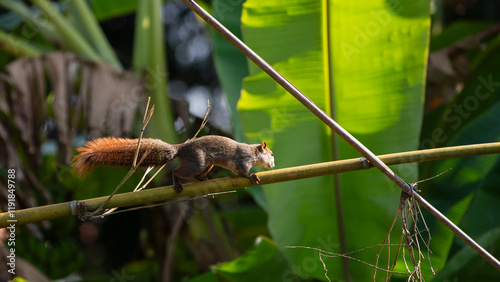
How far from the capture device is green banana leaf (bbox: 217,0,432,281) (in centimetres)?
233

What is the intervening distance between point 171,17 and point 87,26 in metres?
2.97

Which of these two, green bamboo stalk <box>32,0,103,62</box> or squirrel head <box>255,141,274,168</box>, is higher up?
green bamboo stalk <box>32,0,103,62</box>

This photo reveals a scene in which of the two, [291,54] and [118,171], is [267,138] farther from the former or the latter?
[118,171]

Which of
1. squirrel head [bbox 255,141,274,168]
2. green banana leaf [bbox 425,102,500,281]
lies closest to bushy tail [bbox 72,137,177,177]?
squirrel head [bbox 255,141,274,168]

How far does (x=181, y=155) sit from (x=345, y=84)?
0.94 metres

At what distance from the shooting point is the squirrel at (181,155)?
1.53 metres

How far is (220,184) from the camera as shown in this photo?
1.47 meters

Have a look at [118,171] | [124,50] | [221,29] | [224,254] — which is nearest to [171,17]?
[124,50]

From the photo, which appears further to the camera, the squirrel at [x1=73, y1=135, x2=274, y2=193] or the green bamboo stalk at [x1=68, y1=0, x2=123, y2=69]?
the green bamboo stalk at [x1=68, y1=0, x2=123, y2=69]

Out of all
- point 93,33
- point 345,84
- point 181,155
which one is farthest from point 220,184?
point 93,33

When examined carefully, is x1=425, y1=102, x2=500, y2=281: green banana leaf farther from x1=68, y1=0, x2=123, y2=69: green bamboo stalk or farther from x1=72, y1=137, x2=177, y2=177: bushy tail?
x1=68, y1=0, x2=123, y2=69: green bamboo stalk

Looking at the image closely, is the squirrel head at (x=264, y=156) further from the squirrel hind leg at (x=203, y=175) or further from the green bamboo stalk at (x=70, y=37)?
the green bamboo stalk at (x=70, y=37)

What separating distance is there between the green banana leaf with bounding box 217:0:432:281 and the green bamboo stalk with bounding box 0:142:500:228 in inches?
34.9

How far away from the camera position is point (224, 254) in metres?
3.01
